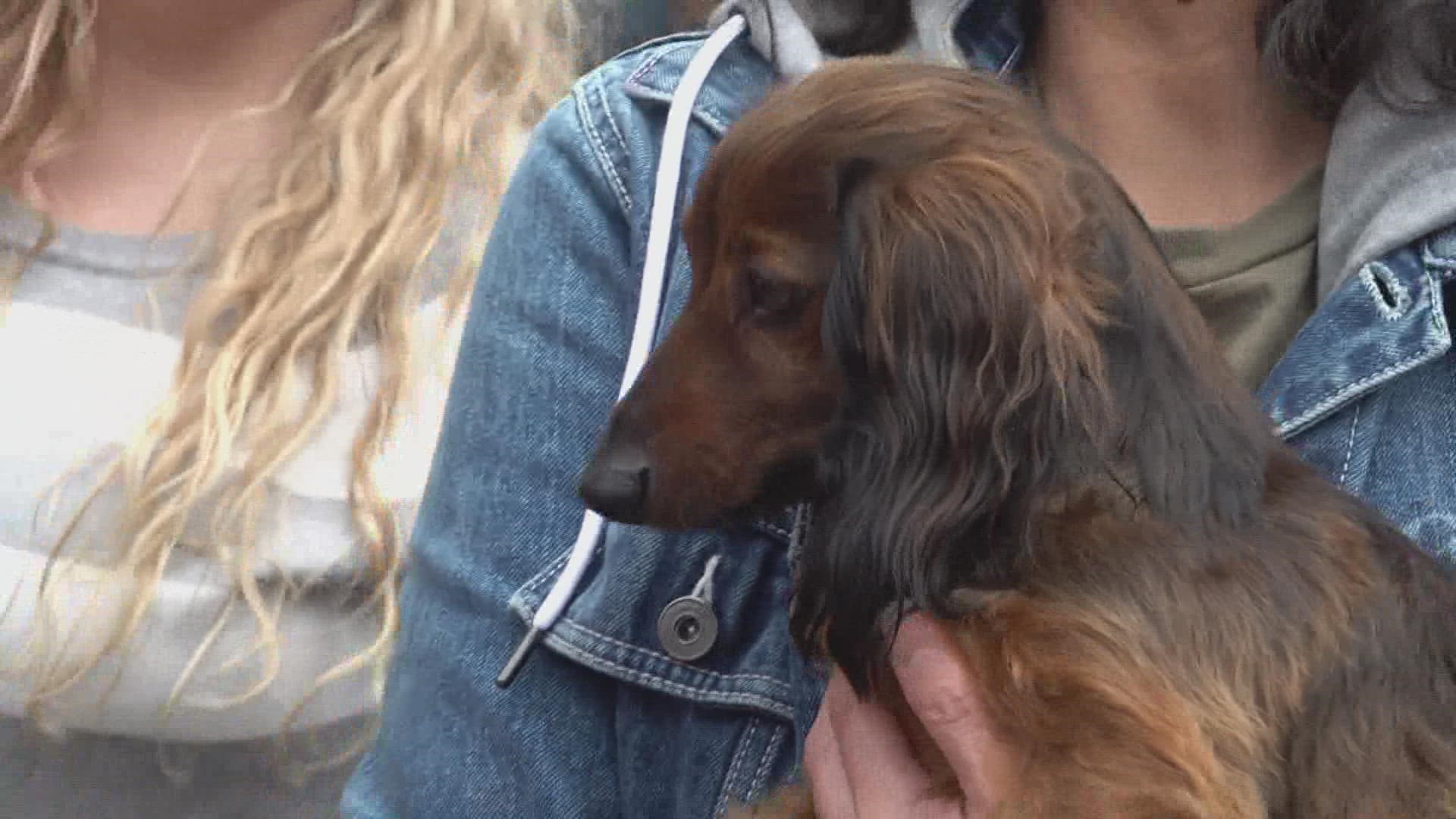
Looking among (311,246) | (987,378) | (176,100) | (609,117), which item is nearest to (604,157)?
(609,117)

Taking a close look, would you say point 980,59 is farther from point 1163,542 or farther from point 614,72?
point 1163,542

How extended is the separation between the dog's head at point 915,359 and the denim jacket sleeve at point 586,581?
24 centimetres

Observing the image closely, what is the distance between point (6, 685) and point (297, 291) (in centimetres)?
70

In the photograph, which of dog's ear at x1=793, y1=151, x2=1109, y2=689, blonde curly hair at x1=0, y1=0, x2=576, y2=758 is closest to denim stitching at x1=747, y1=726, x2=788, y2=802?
dog's ear at x1=793, y1=151, x2=1109, y2=689

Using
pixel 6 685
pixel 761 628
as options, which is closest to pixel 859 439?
pixel 761 628

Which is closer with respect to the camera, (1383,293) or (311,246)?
(1383,293)

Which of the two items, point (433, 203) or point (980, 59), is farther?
point (433, 203)

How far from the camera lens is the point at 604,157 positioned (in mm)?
1883

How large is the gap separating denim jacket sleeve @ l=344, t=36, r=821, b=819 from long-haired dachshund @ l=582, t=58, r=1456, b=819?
23cm

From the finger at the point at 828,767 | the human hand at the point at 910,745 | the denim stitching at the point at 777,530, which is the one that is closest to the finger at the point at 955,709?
the human hand at the point at 910,745

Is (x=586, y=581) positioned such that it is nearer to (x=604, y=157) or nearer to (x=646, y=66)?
(x=604, y=157)

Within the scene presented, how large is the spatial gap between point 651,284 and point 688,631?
35cm

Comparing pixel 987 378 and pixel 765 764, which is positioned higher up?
pixel 987 378

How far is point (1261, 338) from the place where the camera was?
6.14 ft
